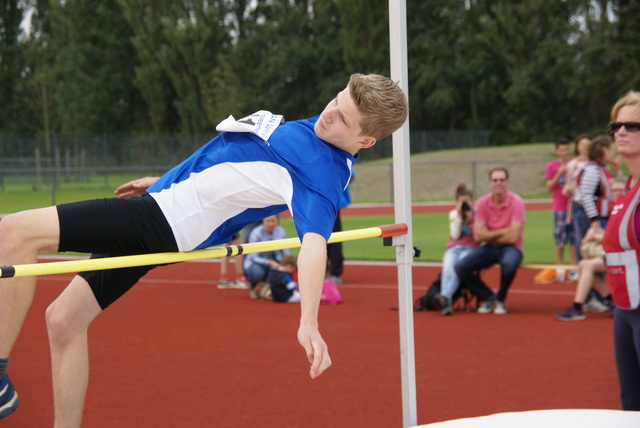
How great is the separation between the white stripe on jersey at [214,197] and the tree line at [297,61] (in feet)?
135

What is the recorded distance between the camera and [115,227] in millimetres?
2955

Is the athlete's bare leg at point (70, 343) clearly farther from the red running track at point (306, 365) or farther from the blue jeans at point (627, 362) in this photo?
the blue jeans at point (627, 362)

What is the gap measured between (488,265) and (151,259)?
5.75m

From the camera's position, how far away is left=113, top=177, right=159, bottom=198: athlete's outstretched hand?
11.0 ft

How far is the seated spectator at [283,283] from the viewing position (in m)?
8.87

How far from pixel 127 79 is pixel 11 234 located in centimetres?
4926

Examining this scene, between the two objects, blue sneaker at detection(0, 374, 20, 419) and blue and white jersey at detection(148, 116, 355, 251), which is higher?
blue and white jersey at detection(148, 116, 355, 251)

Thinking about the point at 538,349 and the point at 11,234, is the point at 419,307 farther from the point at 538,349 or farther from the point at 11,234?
the point at 11,234

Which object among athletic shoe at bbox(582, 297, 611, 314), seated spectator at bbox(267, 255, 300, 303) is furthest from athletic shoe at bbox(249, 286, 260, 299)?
athletic shoe at bbox(582, 297, 611, 314)

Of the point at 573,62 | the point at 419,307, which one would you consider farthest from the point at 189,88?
the point at 419,307

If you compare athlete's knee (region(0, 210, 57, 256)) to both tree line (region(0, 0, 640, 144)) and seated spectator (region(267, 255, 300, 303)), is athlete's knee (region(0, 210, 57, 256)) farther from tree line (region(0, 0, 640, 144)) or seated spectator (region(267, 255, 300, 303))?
tree line (region(0, 0, 640, 144))

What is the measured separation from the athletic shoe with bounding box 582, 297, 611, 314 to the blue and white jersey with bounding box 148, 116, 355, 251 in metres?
5.60

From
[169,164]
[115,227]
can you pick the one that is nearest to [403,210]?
[115,227]

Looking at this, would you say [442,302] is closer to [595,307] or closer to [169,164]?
[595,307]
